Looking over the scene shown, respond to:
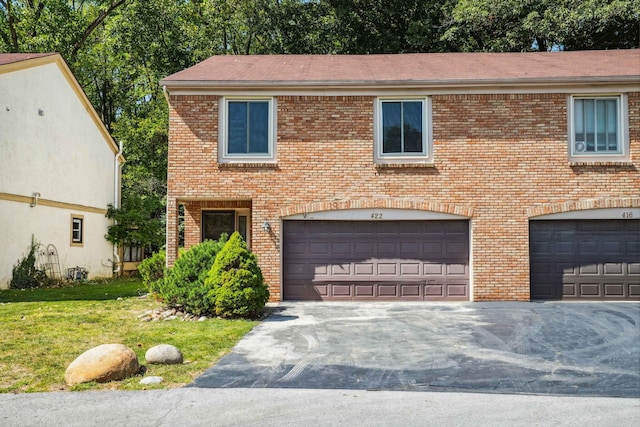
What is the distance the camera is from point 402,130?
14398 mm

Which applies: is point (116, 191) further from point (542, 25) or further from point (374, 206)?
point (542, 25)

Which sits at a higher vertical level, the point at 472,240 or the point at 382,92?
the point at 382,92

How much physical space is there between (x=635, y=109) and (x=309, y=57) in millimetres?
9693

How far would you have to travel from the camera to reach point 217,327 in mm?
10398

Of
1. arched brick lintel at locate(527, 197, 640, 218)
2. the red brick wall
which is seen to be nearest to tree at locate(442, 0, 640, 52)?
the red brick wall

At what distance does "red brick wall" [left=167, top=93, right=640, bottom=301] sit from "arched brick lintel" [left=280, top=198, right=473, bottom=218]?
3 centimetres

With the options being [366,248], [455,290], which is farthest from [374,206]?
[455,290]

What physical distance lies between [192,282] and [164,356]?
4.14 m

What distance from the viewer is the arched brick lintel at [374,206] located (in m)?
14.1

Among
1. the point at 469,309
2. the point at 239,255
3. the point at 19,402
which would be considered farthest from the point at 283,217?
the point at 19,402

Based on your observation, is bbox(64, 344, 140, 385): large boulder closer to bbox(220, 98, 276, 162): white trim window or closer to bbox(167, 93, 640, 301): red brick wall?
bbox(167, 93, 640, 301): red brick wall

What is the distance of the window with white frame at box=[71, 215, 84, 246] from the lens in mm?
21031

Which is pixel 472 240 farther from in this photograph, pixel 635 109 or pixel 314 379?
pixel 314 379

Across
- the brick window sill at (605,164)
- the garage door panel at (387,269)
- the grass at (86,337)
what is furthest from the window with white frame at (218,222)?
the brick window sill at (605,164)
